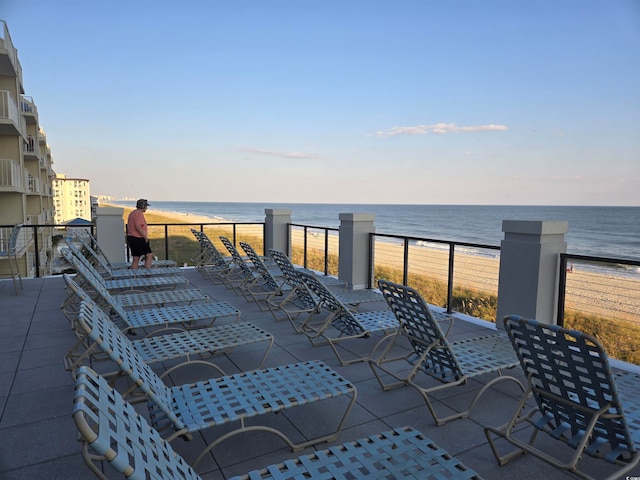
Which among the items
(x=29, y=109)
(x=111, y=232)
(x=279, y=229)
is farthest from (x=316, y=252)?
(x=29, y=109)

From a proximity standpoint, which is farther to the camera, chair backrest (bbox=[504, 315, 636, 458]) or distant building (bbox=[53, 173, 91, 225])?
distant building (bbox=[53, 173, 91, 225])

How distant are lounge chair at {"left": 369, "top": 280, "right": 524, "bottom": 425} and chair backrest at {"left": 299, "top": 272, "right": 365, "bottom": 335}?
0.71 m

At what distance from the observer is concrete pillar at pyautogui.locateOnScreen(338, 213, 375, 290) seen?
772 cm

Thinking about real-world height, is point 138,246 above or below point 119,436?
below

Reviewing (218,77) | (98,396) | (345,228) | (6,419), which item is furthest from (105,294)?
(218,77)

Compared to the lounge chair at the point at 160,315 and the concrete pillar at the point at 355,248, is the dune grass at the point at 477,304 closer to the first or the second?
the concrete pillar at the point at 355,248

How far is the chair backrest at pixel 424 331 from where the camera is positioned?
2986mm

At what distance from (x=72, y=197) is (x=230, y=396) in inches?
4584

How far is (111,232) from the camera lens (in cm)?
905

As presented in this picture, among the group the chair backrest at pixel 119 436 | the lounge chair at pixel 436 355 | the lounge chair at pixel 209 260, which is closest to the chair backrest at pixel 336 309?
the lounge chair at pixel 436 355

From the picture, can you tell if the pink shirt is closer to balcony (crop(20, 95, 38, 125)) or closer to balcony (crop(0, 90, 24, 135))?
balcony (crop(0, 90, 24, 135))

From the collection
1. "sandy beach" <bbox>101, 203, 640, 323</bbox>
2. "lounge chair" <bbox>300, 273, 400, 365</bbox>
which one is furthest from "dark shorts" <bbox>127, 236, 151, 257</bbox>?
"lounge chair" <bbox>300, 273, 400, 365</bbox>

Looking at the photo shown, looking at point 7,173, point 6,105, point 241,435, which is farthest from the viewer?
point 7,173

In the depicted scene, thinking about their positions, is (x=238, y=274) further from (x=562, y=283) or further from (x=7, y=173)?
(x=7, y=173)
